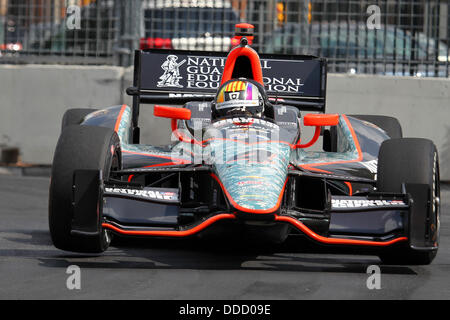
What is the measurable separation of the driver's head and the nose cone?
0.65 meters

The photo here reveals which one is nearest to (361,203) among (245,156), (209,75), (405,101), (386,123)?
(245,156)

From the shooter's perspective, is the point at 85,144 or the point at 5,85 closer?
the point at 85,144

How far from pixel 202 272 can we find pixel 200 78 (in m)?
3.52

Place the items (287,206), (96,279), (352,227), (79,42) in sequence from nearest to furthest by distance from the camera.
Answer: (96,279) < (352,227) < (287,206) < (79,42)

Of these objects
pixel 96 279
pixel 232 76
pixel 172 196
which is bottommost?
pixel 96 279

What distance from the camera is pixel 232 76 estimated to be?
9.17 meters

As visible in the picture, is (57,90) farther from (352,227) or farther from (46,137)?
(352,227)

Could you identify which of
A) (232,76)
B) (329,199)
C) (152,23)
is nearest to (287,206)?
(329,199)

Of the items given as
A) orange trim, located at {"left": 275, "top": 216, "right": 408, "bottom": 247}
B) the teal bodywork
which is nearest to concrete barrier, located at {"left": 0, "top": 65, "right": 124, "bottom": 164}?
the teal bodywork

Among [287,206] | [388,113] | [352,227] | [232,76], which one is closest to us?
[352,227]

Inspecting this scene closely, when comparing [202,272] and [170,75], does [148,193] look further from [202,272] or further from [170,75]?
[170,75]

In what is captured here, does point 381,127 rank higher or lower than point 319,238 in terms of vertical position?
higher

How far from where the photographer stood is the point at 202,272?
6574 mm

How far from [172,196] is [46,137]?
6698 millimetres
